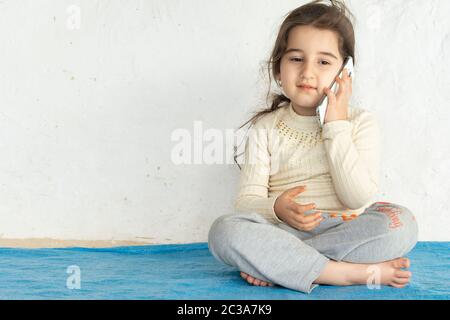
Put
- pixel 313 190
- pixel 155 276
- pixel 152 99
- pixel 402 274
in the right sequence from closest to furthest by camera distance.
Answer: pixel 402 274, pixel 155 276, pixel 313 190, pixel 152 99

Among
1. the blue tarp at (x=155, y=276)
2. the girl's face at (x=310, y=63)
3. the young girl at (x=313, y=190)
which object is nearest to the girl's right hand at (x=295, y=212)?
the young girl at (x=313, y=190)

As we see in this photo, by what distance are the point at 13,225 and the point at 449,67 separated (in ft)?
4.27

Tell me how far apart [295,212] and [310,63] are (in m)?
0.36

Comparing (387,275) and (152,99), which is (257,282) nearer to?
(387,275)

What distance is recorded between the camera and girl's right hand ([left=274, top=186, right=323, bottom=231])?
4.71 feet

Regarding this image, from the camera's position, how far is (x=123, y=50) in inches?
76.0

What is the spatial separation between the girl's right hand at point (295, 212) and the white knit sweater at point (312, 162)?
0.11 ft

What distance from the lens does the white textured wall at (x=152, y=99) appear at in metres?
1.92

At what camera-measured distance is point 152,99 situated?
1.94 meters

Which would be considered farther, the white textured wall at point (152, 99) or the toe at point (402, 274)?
the white textured wall at point (152, 99)

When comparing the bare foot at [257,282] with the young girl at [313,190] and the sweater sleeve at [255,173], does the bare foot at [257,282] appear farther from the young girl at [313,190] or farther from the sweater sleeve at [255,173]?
the sweater sleeve at [255,173]

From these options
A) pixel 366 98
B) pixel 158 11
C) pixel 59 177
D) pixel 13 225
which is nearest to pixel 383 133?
pixel 366 98

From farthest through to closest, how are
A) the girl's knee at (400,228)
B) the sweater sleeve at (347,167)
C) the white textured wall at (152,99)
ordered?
the white textured wall at (152,99) < the sweater sleeve at (347,167) < the girl's knee at (400,228)

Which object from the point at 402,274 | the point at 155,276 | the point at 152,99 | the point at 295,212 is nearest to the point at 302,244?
the point at 295,212
